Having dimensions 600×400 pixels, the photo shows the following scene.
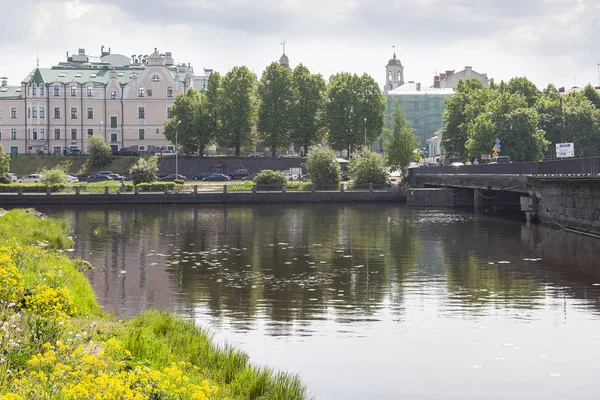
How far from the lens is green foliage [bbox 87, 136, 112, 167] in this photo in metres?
124

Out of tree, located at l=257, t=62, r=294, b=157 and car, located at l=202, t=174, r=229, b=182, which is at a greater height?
tree, located at l=257, t=62, r=294, b=157

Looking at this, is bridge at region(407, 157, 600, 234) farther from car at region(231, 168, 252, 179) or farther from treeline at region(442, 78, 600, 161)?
car at region(231, 168, 252, 179)

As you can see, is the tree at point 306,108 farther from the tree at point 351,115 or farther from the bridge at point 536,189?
the bridge at point 536,189

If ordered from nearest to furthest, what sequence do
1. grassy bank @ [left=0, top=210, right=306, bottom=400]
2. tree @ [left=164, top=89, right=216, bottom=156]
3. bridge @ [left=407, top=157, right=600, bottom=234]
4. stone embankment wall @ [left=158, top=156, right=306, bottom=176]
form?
grassy bank @ [left=0, top=210, right=306, bottom=400], bridge @ [left=407, top=157, right=600, bottom=234], stone embankment wall @ [left=158, top=156, right=306, bottom=176], tree @ [left=164, top=89, right=216, bottom=156]

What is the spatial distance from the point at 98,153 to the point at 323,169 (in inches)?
1503

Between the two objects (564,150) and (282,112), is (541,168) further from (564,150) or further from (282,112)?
(282,112)

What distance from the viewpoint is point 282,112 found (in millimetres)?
123625

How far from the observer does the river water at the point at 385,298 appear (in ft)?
71.1

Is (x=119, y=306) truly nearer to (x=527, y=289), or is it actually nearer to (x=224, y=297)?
(x=224, y=297)

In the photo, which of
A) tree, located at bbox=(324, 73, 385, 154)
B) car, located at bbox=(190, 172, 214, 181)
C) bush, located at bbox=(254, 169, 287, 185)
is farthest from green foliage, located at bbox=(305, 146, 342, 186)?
tree, located at bbox=(324, 73, 385, 154)

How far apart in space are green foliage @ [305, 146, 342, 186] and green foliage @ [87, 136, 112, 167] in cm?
3575

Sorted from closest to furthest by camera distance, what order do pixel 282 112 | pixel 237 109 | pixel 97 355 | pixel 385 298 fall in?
pixel 97 355 < pixel 385 298 < pixel 282 112 < pixel 237 109

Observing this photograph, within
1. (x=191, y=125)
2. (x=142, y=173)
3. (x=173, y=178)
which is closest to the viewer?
(x=142, y=173)

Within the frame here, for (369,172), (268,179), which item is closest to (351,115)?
(369,172)
